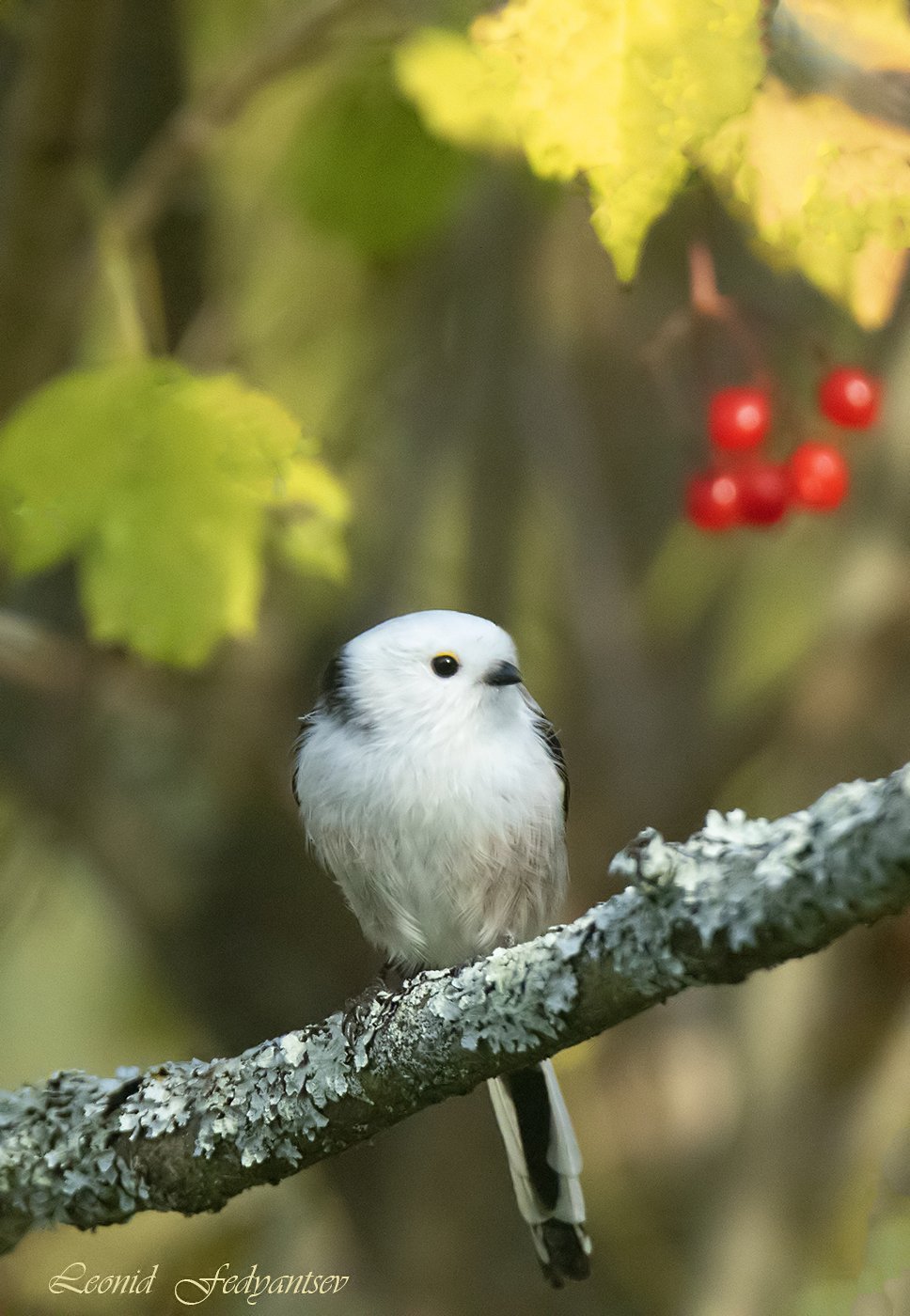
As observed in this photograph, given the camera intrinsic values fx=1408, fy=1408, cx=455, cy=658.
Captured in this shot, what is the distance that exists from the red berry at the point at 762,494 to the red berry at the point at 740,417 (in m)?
0.08

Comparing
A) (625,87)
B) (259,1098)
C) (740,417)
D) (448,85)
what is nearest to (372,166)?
(448,85)

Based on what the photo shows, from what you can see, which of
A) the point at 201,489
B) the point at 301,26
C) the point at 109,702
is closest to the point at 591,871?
the point at 109,702

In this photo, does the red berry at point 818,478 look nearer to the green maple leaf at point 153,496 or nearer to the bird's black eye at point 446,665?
the bird's black eye at point 446,665

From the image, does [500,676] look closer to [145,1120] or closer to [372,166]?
[145,1120]

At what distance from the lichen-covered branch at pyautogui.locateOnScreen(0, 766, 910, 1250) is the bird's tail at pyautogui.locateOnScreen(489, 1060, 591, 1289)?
0.64 meters

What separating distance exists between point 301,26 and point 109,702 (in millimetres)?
1754

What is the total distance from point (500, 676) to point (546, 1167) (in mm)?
905

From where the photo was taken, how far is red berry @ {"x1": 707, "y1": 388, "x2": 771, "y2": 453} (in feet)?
8.67

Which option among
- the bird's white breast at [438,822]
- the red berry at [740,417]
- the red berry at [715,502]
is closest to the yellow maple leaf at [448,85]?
the red berry at [740,417]

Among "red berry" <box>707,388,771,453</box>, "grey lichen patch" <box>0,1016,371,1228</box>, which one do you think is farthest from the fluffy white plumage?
"red berry" <box>707,388,771,453</box>

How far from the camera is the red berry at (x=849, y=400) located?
268 centimetres

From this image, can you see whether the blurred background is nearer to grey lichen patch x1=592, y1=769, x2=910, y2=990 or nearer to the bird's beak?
the bird's beak

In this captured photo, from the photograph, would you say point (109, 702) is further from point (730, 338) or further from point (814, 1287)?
point (814, 1287)

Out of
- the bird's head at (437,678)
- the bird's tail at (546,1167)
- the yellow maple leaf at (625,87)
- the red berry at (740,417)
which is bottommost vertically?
the bird's tail at (546,1167)
